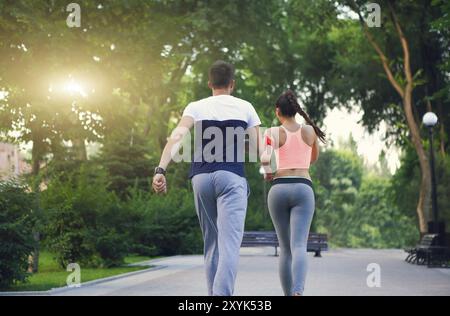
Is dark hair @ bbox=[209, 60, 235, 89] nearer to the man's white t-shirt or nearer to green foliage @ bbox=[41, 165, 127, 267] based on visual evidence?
the man's white t-shirt

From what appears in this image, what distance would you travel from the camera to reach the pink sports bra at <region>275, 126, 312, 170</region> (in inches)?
315

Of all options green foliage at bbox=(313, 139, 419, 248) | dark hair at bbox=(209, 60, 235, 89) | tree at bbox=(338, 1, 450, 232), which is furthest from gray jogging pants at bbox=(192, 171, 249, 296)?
green foliage at bbox=(313, 139, 419, 248)

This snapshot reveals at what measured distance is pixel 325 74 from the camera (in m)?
43.4

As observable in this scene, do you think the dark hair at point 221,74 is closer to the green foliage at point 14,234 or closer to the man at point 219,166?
the man at point 219,166

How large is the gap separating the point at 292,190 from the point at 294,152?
0.33 meters

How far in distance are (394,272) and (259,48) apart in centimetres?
2003

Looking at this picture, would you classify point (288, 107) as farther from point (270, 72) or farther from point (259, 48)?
point (270, 72)

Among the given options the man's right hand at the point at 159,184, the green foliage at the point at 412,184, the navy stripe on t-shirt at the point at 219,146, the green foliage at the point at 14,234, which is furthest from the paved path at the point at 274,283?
the green foliage at the point at 412,184

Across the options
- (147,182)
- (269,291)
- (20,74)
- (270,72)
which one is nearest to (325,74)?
(270,72)

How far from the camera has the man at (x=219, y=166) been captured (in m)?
7.27

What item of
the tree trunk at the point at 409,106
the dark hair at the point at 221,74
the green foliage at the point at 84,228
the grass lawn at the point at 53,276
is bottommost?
the grass lawn at the point at 53,276

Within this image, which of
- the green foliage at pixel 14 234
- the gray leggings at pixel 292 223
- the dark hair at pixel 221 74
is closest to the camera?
the dark hair at pixel 221 74

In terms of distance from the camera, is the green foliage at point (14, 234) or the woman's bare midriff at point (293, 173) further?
the green foliage at point (14, 234)

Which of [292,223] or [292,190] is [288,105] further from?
Result: [292,223]
